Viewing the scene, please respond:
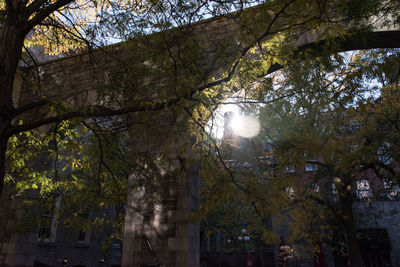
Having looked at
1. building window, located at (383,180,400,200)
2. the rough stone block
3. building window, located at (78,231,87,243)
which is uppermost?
building window, located at (383,180,400,200)

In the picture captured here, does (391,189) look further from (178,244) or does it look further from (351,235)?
(178,244)

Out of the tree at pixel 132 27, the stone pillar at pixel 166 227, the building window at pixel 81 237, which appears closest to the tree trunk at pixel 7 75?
the tree at pixel 132 27

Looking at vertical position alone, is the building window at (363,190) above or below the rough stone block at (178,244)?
above

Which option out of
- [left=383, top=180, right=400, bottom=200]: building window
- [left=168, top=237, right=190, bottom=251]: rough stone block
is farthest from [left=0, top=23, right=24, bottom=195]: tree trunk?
[left=383, top=180, right=400, bottom=200]: building window

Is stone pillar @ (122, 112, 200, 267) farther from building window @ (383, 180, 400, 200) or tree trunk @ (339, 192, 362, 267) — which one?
Answer: building window @ (383, 180, 400, 200)

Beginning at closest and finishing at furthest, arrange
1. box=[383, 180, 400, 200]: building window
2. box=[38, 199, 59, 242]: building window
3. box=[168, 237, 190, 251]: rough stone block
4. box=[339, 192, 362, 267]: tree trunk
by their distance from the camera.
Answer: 1. box=[168, 237, 190, 251]: rough stone block
2. box=[38, 199, 59, 242]: building window
3. box=[339, 192, 362, 267]: tree trunk
4. box=[383, 180, 400, 200]: building window

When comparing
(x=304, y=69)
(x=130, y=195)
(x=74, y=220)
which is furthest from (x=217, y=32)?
(x=74, y=220)

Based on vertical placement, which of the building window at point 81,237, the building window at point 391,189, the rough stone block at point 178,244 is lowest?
the rough stone block at point 178,244

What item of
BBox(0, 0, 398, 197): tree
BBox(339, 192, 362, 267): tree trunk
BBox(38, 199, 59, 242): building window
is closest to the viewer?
BBox(0, 0, 398, 197): tree

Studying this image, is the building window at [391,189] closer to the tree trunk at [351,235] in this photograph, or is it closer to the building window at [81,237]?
the tree trunk at [351,235]

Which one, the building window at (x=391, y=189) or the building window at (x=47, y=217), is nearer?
the building window at (x=47, y=217)

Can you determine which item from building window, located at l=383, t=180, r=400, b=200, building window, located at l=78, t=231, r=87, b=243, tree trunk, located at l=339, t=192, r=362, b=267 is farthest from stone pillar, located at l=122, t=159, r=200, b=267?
building window, located at l=78, t=231, r=87, b=243

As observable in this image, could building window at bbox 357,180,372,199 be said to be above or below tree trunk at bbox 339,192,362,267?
above

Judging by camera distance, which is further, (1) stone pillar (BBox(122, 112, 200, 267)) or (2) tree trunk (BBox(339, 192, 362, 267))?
(2) tree trunk (BBox(339, 192, 362, 267))
